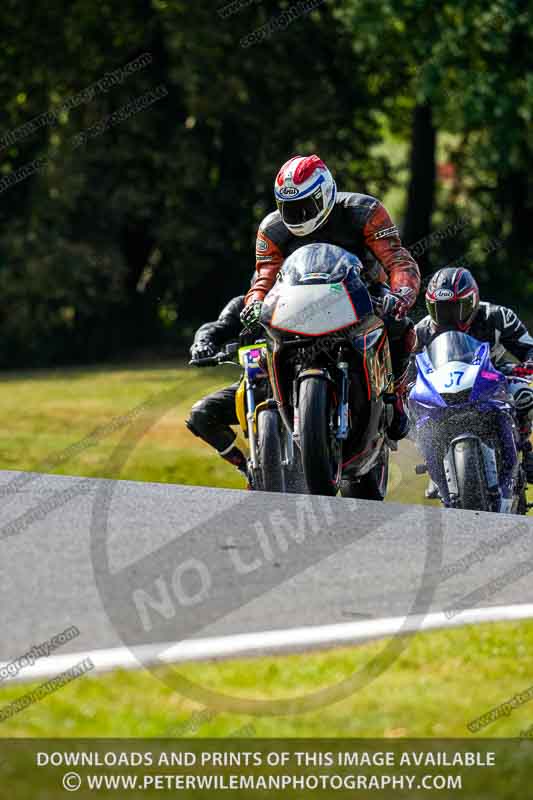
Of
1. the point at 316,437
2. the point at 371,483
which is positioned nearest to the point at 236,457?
the point at 371,483

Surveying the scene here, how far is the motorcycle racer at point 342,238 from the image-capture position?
30.0ft

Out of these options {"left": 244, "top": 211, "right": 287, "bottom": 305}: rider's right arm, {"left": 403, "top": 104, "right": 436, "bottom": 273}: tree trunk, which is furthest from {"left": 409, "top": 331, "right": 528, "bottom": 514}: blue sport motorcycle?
{"left": 403, "top": 104, "right": 436, "bottom": 273}: tree trunk

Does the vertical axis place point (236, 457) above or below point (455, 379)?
below

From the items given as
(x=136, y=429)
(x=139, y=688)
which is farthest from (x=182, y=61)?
(x=139, y=688)

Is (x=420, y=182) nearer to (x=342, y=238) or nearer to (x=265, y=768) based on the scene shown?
(x=342, y=238)

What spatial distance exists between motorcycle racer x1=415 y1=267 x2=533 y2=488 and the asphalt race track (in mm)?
2175

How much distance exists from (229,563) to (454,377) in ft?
10.7

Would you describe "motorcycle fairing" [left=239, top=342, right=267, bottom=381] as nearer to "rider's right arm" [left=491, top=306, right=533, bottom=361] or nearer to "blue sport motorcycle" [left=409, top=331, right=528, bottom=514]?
"blue sport motorcycle" [left=409, top=331, right=528, bottom=514]

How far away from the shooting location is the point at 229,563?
6.35 metres

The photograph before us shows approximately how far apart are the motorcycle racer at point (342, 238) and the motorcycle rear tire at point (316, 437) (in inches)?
34.3

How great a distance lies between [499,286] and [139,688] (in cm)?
2731

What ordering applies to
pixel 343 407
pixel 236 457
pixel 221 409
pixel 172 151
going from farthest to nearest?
pixel 172 151
pixel 236 457
pixel 221 409
pixel 343 407

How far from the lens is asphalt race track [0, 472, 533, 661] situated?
5581 mm

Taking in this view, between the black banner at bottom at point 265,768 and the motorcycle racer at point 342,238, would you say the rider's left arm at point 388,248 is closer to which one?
the motorcycle racer at point 342,238
